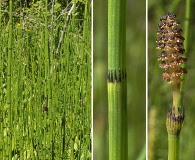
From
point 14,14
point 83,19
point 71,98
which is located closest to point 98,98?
point 71,98

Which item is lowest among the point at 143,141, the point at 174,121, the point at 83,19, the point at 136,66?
the point at 143,141

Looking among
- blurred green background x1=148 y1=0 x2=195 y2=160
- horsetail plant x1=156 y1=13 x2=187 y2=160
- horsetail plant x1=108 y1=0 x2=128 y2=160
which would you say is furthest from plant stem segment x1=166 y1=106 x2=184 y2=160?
blurred green background x1=148 y1=0 x2=195 y2=160

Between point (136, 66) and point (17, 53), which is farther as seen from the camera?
point (17, 53)

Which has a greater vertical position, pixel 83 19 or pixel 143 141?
pixel 83 19

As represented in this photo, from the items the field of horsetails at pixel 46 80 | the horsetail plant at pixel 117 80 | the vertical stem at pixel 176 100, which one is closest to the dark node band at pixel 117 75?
the horsetail plant at pixel 117 80

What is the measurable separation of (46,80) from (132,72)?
339 mm

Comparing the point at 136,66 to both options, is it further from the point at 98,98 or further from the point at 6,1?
the point at 6,1

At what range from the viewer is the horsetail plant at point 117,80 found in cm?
88

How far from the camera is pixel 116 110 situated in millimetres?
930

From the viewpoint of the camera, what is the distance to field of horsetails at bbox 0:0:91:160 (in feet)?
5.17

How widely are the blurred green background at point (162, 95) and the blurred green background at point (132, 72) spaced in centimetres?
3

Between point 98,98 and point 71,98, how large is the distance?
0.14 m

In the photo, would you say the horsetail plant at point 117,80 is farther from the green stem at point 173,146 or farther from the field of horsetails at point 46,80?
the field of horsetails at point 46,80

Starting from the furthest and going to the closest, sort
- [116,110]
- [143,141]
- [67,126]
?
[67,126] → [143,141] → [116,110]
